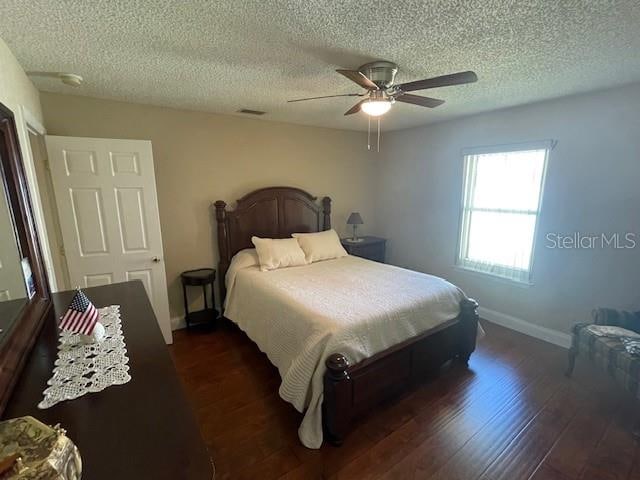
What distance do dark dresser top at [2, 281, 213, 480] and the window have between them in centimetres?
345

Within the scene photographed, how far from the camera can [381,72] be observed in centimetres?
192

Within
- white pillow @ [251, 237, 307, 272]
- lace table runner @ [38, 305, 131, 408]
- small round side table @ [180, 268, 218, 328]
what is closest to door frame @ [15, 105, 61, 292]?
lace table runner @ [38, 305, 131, 408]

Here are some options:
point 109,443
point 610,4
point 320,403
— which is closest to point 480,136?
point 610,4

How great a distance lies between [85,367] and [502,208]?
374cm

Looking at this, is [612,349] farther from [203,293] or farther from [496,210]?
[203,293]

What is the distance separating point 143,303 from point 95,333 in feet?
1.50

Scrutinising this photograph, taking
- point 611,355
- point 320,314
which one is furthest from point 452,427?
point 611,355

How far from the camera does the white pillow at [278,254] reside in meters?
3.17

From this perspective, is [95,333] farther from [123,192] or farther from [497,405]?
[497,405]

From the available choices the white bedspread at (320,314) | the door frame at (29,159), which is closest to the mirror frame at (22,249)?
the door frame at (29,159)

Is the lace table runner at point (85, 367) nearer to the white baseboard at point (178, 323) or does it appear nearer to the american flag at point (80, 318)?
the american flag at point (80, 318)

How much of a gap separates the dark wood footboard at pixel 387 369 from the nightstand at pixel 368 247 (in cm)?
180

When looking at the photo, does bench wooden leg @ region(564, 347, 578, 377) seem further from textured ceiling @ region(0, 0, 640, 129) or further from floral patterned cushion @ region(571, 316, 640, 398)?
textured ceiling @ region(0, 0, 640, 129)

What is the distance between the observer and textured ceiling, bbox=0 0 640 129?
4.44ft
